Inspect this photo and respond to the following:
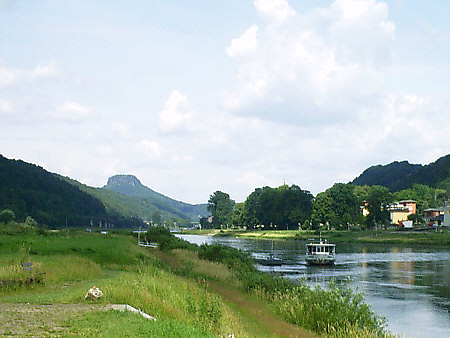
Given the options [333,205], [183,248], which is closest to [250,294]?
[183,248]

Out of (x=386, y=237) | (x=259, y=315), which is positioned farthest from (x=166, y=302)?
(x=386, y=237)

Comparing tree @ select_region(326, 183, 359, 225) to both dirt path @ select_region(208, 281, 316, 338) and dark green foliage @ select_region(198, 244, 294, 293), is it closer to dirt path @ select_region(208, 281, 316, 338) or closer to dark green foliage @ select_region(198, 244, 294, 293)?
dark green foliage @ select_region(198, 244, 294, 293)

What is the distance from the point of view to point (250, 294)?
1366 inches

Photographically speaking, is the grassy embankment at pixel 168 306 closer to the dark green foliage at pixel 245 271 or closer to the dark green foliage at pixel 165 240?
the dark green foliage at pixel 245 271

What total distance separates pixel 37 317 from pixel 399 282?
50.3m

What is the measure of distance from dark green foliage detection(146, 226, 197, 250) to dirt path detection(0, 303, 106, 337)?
5199cm

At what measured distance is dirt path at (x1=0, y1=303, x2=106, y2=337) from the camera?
48.3ft

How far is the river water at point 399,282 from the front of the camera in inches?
1471

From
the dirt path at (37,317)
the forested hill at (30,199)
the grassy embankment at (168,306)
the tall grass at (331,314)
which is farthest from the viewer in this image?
the forested hill at (30,199)

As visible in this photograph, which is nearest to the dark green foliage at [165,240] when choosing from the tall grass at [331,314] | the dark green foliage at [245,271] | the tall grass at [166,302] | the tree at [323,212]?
the dark green foliage at [245,271]

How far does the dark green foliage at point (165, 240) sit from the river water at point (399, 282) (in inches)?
486

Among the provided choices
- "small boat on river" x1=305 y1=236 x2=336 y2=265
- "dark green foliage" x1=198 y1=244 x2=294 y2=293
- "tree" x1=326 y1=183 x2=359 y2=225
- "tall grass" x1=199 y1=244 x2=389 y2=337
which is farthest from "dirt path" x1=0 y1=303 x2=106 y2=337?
"tree" x1=326 y1=183 x2=359 y2=225

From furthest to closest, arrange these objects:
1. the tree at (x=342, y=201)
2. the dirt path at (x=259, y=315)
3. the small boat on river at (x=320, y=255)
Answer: the tree at (x=342, y=201)
the small boat on river at (x=320, y=255)
the dirt path at (x=259, y=315)

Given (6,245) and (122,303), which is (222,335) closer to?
(122,303)
